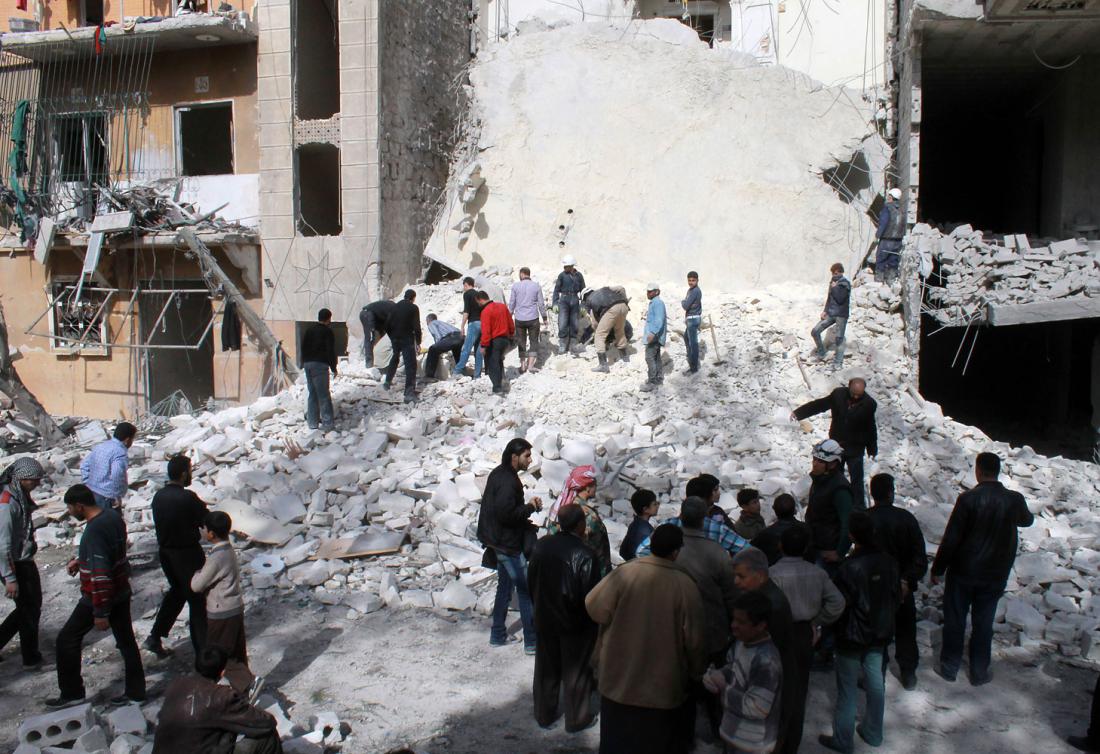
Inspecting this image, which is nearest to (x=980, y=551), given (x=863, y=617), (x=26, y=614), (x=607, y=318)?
(x=863, y=617)

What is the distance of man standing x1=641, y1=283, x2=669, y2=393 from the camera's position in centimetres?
1129

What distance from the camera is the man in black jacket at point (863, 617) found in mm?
4777

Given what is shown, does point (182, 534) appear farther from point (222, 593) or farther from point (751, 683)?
point (751, 683)

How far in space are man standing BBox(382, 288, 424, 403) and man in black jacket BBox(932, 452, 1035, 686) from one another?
23.5ft

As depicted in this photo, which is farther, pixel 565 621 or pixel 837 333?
pixel 837 333

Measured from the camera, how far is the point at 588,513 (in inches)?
216

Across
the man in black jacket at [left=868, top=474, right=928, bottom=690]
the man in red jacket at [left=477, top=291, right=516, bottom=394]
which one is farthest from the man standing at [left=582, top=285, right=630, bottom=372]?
the man in black jacket at [left=868, top=474, right=928, bottom=690]

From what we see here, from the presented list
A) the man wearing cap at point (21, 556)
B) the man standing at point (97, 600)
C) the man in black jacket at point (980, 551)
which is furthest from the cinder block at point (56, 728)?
the man in black jacket at point (980, 551)

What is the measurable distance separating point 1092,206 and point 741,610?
13571 millimetres

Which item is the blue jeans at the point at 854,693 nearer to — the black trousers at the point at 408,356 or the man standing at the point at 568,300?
the black trousers at the point at 408,356

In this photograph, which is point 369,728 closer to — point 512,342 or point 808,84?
point 512,342

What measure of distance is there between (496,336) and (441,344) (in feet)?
3.67

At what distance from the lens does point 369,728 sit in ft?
17.9

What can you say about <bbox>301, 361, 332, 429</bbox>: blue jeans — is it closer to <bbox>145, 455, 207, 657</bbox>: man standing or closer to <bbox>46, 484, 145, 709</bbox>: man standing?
<bbox>145, 455, 207, 657</bbox>: man standing
